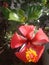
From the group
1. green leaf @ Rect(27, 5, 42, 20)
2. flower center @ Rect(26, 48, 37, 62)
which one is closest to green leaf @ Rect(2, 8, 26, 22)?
green leaf @ Rect(27, 5, 42, 20)

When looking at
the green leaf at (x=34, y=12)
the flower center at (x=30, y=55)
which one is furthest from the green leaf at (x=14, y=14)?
the flower center at (x=30, y=55)

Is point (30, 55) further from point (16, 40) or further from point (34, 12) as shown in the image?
point (34, 12)

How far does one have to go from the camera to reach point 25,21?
80 cm

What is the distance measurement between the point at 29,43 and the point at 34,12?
0.13m

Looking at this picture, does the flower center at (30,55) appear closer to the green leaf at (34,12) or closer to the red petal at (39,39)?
the red petal at (39,39)

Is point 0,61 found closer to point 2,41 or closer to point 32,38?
point 2,41

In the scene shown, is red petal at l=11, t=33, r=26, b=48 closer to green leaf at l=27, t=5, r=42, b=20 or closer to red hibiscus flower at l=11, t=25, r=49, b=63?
red hibiscus flower at l=11, t=25, r=49, b=63

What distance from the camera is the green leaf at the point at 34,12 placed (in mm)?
776

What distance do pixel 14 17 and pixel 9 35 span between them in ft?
0.34

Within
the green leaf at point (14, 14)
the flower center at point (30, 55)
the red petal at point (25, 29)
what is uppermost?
the green leaf at point (14, 14)

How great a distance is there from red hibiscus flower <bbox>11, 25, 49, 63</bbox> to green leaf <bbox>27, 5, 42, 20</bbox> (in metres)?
0.08

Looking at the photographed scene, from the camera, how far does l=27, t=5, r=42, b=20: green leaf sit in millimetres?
776

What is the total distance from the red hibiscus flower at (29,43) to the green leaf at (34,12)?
0.08m

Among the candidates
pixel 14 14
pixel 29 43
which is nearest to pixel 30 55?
pixel 29 43
